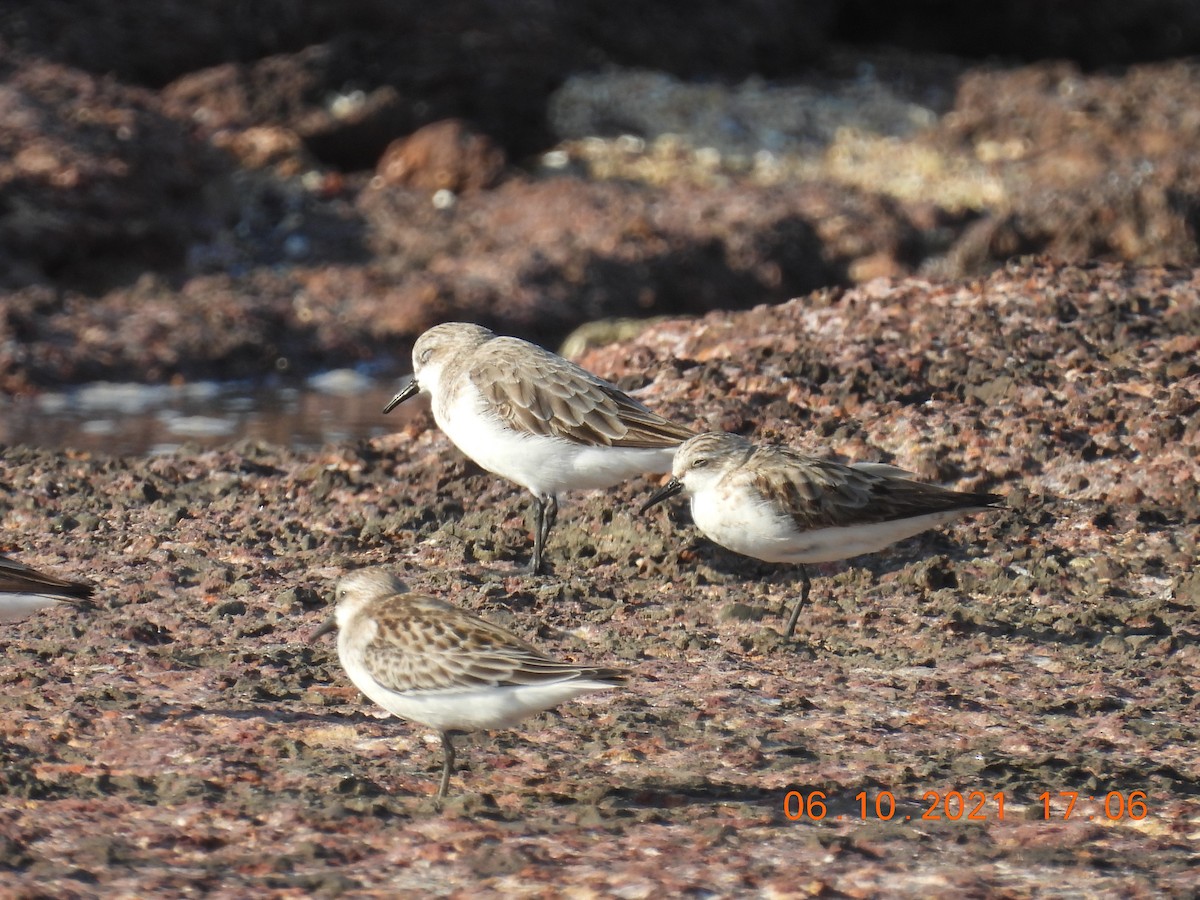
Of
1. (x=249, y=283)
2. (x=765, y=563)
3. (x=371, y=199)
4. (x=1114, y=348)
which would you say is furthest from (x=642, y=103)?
(x=765, y=563)

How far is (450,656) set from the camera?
4.88 meters

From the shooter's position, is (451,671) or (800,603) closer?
(451,671)

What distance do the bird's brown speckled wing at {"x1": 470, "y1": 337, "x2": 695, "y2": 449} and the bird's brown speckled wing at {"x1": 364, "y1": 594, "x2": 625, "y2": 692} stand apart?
1.94 metres

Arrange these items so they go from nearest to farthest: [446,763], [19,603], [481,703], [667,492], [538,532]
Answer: [481,703] < [446,763] < [19,603] < [667,492] < [538,532]

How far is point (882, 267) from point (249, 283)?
5678 millimetres

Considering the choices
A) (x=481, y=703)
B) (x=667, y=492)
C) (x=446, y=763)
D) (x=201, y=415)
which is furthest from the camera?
(x=201, y=415)

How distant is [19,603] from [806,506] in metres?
2.78

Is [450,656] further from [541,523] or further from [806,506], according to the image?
[541,523]

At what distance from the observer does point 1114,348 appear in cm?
871

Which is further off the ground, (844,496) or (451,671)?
(844,496)

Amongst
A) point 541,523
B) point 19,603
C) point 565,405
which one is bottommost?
point 19,603

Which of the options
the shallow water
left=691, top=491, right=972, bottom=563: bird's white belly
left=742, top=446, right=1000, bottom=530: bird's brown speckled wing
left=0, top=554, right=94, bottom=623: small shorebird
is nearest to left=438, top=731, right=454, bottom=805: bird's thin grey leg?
left=0, top=554, right=94, bottom=623: small shorebird
